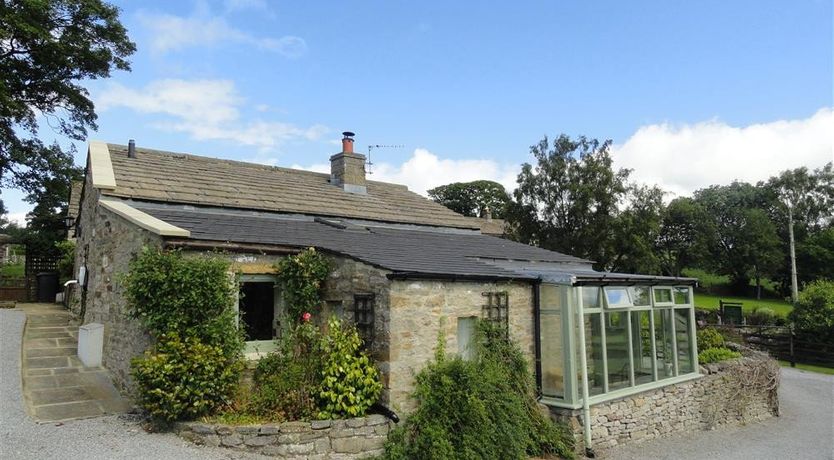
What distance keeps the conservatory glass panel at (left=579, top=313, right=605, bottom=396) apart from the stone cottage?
0.02 meters

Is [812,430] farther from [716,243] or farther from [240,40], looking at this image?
[716,243]

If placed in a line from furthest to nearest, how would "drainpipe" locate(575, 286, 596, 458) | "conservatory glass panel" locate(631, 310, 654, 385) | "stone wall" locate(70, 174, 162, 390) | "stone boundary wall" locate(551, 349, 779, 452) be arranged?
"conservatory glass panel" locate(631, 310, 654, 385) < "stone boundary wall" locate(551, 349, 779, 452) < "drainpipe" locate(575, 286, 596, 458) < "stone wall" locate(70, 174, 162, 390)

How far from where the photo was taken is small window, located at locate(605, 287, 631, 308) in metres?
10.6

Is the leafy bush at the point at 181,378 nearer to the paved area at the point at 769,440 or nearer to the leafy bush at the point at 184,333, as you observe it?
the leafy bush at the point at 184,333

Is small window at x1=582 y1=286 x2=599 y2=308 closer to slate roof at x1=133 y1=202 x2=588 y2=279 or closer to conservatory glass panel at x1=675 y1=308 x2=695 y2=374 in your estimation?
slate roof at x1=133 y1=202 x2=588 y2=279

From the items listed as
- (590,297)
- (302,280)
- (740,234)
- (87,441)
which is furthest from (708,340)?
(740,234)

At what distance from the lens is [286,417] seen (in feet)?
24.9

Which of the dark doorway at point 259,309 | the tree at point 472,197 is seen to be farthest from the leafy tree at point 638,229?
the tree at point 472,197

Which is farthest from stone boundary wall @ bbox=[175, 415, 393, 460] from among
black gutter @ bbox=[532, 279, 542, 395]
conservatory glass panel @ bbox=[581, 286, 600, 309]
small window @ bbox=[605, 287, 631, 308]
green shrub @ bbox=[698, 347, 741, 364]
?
green shrub @ bbox=[698, 347, 741, 364]

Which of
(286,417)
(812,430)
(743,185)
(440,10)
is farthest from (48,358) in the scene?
(743,185)

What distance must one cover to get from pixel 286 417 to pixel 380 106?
30.3 feet

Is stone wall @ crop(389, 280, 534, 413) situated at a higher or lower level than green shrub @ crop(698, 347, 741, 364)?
higher

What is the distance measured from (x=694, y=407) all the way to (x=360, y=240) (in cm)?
943

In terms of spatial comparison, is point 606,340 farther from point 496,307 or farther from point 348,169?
point 348,169
